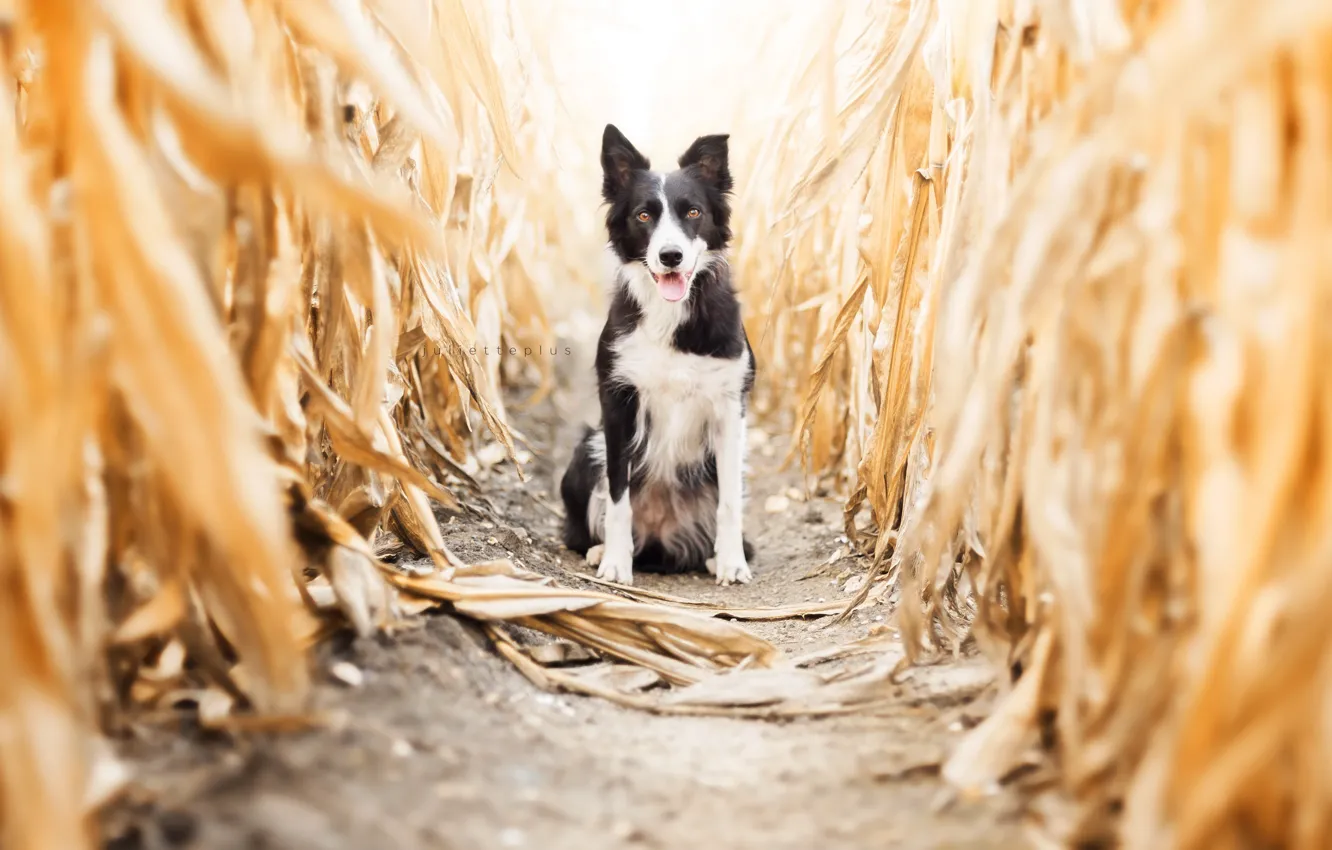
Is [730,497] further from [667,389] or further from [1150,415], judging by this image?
[1150,415]

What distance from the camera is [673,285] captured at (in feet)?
12.0

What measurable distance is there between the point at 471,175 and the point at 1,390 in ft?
4.77

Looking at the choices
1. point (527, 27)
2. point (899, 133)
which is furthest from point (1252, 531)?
point (527, 27)

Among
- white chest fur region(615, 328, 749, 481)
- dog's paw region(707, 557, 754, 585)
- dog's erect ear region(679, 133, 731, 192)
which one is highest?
dog's erect ear region(679, 133, 731, 192)

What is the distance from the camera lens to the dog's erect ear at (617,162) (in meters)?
3.80

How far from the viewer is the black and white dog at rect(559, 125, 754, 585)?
3.60 m

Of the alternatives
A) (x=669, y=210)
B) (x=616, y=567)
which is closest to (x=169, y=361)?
(x=616, y=567)

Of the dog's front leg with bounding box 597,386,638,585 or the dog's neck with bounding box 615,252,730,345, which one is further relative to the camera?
the dog's neck with bounding box 615,252,730,345

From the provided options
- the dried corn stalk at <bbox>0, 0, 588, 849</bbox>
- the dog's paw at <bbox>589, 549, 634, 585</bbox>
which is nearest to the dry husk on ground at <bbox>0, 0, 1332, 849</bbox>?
the dried corn stalk at <bbox>0, 0, 588, 849</bbox>

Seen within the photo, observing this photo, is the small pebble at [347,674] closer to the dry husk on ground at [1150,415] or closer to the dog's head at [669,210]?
the dry husk on ground at [1150,415]

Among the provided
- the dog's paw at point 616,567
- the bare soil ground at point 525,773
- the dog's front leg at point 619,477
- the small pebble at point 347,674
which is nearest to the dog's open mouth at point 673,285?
the dog's front leg at point 619,477

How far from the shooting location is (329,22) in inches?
48.1

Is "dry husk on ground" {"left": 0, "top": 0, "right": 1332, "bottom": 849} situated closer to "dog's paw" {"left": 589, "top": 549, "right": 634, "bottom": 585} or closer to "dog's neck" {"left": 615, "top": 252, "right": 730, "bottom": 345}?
"dog's paw" {"left": 589, "top": 549, "right": 634, "bottom": 585}

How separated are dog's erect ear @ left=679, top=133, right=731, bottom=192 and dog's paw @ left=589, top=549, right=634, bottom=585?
1434mm
